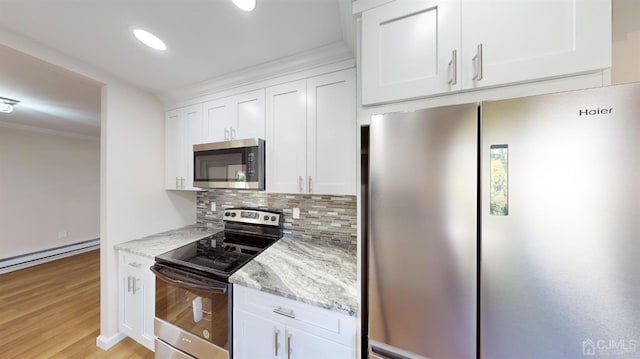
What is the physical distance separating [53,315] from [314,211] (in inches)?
118

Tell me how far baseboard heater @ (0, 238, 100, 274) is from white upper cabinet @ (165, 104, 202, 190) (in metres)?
3.62

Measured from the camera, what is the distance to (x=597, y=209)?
62 cm

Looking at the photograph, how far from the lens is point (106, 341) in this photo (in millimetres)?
1837

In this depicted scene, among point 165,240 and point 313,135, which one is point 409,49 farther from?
point 165,240

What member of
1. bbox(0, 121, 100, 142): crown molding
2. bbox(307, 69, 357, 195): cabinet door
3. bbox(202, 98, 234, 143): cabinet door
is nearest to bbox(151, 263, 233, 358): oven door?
bbox(307, 69, 357, 195): cabinet door

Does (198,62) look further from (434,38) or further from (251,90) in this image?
(434,38)

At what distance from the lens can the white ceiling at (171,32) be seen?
1.13 m

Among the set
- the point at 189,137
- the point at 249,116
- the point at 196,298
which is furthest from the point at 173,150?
the point at 196,298

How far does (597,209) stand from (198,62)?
2229mm

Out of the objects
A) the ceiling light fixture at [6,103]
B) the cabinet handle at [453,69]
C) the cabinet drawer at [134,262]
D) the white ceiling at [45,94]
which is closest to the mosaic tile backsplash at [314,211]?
the cabinet drawer at [134,262]

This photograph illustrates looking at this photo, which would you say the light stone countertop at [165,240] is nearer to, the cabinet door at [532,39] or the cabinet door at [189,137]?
the cabinet door at [189,137]

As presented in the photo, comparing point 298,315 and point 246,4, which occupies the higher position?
point 246,4

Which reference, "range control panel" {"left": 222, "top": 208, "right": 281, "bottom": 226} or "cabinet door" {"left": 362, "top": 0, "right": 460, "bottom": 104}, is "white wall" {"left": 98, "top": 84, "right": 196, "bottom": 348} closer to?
"range control panel" {"left": 222, "top": 208, "right": 281, "bottom": 226}

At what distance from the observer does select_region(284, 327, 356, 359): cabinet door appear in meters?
1.01
